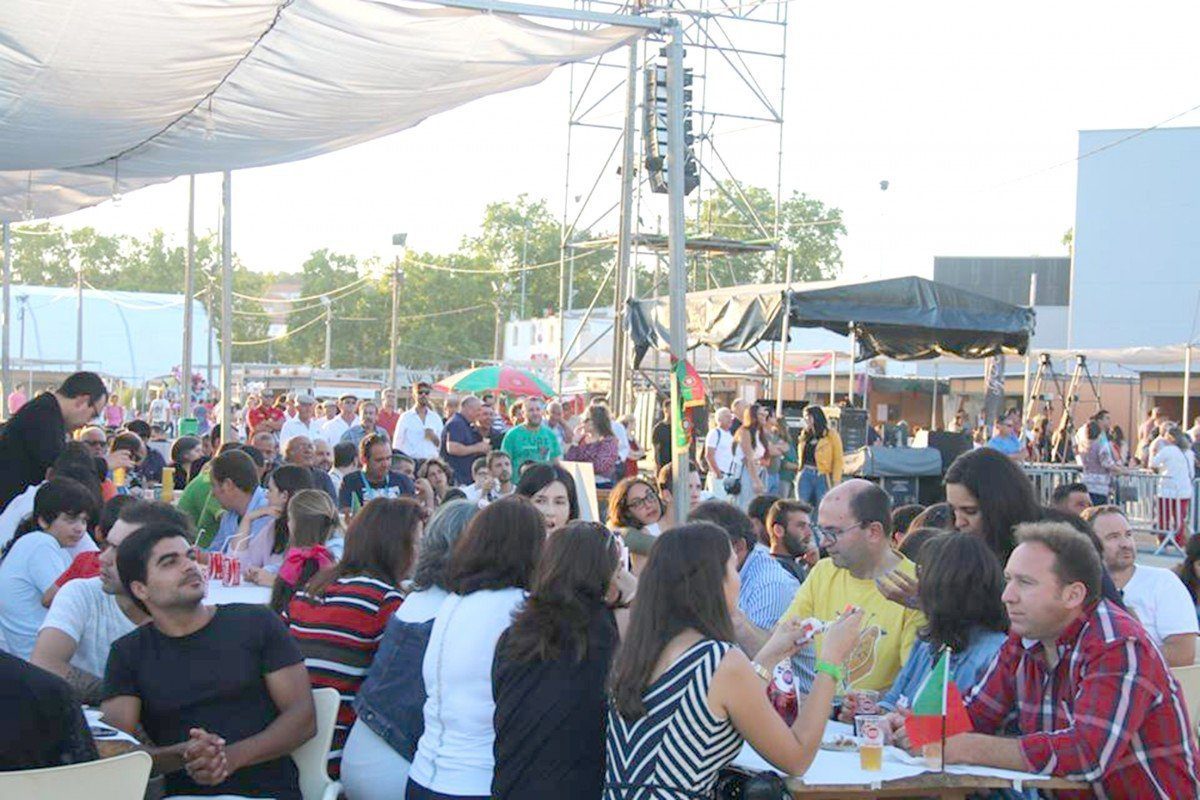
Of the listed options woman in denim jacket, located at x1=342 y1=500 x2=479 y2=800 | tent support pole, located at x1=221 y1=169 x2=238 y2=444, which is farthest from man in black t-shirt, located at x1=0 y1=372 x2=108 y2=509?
tent support pole, located at x1=221 y1=169 x2=238 y2=444

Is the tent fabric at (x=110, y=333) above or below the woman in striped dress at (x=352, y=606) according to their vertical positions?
above

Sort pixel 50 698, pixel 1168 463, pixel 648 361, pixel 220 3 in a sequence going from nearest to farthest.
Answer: pixel 50 698, pixel 220 3, pixel 1168 463, pixel 648 361

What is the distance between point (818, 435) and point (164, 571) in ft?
35.5

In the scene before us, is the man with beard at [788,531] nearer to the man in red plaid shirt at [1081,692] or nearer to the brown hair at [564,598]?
the man in red plaid shirt at [1081,692]

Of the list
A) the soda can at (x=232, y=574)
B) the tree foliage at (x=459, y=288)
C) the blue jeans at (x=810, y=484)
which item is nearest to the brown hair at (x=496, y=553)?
the soda can at (x=232, y=574)

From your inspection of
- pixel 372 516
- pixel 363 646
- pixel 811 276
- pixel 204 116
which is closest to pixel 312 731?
pixel 363 646

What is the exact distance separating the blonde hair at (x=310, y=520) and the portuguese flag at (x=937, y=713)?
325 centimetres

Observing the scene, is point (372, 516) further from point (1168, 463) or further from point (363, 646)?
point (1168, 463)

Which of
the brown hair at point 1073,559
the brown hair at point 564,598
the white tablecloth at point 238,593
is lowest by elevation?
the white tablecloth at point 238,593

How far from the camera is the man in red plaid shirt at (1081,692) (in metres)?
3.85

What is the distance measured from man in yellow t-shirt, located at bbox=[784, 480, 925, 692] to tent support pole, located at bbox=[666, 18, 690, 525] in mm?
3010

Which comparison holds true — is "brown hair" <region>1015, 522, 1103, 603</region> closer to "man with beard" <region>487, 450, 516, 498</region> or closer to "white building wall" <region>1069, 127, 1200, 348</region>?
"man with beard" <region>487, 450, 516, 498</region>

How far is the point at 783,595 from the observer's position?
6199mm

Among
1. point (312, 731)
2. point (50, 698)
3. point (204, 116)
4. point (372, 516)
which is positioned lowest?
point (312, 731)
